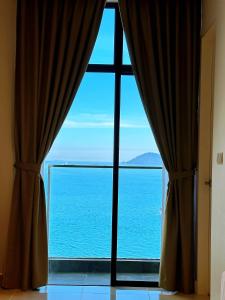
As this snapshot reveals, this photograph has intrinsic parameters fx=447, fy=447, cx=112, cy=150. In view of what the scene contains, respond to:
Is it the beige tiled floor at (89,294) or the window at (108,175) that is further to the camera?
the window at (108,175)

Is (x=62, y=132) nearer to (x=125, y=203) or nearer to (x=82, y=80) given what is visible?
(x=82, y=80)

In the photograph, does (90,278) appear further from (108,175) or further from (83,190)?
(108,175)

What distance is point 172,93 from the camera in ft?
13.9

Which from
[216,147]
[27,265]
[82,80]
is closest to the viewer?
[216,147]

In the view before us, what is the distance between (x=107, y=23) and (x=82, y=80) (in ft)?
2.03

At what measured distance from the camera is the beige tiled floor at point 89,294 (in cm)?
403

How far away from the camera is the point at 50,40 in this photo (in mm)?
4203

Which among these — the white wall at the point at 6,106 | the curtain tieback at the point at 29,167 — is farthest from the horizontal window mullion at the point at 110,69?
the curtain tieback at the point at 29,167

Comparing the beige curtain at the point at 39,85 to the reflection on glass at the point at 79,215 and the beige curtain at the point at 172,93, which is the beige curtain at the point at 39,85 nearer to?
the reflection on glass at the point at 79,215

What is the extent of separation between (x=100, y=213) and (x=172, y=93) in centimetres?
138

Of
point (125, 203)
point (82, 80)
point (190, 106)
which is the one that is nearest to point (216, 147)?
point (190, 106)

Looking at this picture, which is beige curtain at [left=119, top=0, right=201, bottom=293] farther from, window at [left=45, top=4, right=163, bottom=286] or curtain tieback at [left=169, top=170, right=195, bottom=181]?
window at [left=45, top=4, right=163, bottom=286]

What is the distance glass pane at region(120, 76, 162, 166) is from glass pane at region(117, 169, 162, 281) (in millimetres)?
120

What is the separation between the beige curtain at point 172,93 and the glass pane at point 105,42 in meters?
0.23
